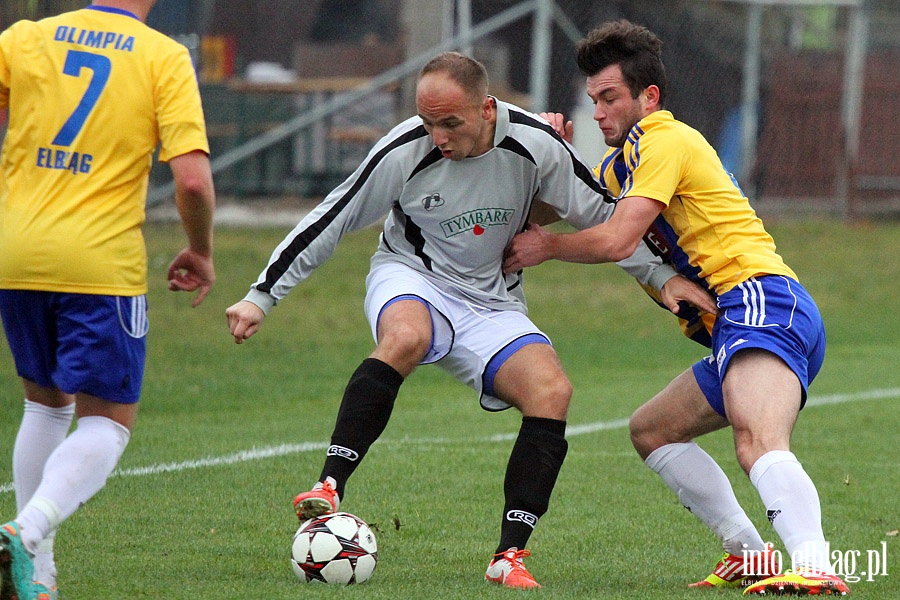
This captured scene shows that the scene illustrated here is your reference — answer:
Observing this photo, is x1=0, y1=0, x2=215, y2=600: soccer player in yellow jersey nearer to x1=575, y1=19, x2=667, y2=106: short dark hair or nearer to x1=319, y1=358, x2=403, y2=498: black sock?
x1=319, y1=358, x2=403, y2=498: black sock

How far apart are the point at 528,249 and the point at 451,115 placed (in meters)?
0.61

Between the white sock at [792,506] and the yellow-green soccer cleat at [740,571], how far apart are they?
1.58ft

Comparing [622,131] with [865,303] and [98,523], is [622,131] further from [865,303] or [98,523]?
[865,303]

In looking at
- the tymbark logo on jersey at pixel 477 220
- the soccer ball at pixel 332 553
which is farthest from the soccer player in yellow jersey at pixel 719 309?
the soccer ball at pixel 332 553

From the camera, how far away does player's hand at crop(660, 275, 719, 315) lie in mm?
4793

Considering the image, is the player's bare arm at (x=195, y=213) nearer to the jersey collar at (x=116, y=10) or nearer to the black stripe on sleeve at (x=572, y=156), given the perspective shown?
the jersey collar at (x=116, y=10)

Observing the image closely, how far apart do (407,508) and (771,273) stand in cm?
212

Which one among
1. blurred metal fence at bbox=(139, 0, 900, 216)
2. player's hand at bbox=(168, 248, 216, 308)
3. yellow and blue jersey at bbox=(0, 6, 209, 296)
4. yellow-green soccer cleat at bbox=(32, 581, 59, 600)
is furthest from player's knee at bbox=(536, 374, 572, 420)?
blurred metal fence at bbox=(139, 0, 900, 216)

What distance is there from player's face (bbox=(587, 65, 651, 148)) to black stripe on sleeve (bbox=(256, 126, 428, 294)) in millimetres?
690

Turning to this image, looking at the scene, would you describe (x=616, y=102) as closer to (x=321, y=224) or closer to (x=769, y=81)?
(x=321, y=224)

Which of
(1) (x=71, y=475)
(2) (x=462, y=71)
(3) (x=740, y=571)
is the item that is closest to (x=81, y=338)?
(1) (x=71, y=475)

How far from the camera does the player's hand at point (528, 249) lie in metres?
5.02

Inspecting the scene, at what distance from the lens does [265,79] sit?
19906mm

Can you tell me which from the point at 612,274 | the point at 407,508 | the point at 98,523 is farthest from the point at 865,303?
the point at 98,523
